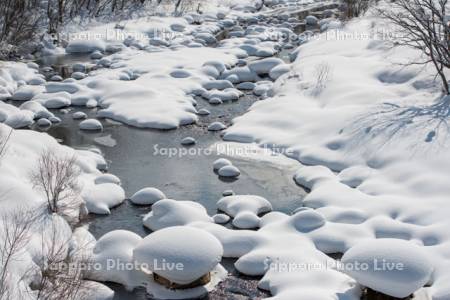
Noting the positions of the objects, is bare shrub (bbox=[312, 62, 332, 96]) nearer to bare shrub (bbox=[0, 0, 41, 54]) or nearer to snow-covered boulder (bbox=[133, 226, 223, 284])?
snow-covered boulder (bbox=[133, 226, 223, 284])

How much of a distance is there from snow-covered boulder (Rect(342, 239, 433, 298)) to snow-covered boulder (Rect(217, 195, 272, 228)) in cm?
260

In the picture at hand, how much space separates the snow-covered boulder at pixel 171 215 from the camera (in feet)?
34.4

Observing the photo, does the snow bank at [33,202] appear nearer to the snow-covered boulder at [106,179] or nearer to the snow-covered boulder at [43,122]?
the snow-covered boulder at [106,179]

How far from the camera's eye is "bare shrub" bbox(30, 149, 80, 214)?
33.7 feet

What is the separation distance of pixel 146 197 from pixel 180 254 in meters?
3.06

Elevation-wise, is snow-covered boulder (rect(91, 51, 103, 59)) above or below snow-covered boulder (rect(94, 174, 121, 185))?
above

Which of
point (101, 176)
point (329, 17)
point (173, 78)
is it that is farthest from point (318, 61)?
point (329, 17)

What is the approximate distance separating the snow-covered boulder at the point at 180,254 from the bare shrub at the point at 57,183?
209 cm

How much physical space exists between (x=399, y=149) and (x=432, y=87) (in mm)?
3259

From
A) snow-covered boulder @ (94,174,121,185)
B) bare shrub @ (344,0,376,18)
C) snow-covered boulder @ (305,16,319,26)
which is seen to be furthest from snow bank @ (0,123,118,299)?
snow-covered boulder @ (305,16,319,26)

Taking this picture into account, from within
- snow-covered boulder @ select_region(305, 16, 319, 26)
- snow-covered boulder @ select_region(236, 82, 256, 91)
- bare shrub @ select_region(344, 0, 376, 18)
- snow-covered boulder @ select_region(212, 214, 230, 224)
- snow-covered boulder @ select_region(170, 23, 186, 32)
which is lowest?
snow-covered boulder @ select_region(212, 214, 230, 224)

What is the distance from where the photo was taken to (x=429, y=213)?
34.3 ft

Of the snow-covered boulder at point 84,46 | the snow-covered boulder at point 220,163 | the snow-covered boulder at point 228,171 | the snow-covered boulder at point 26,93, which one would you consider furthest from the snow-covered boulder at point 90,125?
the snow-covered boulder at point 84,46

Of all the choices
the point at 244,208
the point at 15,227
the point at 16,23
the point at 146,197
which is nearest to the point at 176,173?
the point at 146,197
